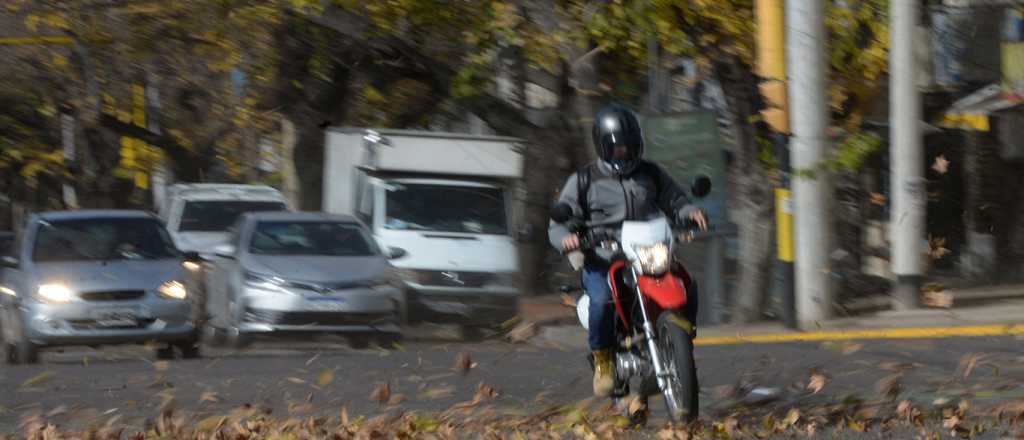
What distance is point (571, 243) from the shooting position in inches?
318

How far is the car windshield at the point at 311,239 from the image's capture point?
1731cm

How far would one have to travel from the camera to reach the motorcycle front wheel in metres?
7.54

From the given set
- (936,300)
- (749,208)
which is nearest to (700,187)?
(749,208)

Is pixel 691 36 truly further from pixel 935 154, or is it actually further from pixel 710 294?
pixel 935 154

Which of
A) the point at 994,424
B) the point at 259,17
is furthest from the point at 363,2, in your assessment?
the point at 994,424

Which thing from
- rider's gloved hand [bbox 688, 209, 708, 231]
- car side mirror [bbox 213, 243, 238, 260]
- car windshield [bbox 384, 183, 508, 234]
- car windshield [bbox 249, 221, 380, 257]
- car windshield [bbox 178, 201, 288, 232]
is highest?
car windshield [bbox 178, 201, 288, 232]

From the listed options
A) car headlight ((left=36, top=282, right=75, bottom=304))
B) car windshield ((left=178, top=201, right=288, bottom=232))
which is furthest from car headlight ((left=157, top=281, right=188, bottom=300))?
car windshield ((left=178, top=201, right=288, bottom=232))

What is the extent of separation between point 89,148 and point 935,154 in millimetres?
18656

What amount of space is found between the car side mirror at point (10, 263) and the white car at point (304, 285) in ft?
6.78

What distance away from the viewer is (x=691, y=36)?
16.6 metres

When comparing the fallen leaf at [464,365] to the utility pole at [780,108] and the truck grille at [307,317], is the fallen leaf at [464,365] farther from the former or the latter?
the utility pole at [780,108]

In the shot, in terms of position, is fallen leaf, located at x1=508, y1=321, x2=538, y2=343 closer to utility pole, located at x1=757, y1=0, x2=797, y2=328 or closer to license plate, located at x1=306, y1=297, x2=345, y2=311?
license plate, located at x1=306, y1=297, x2=345, y2=311

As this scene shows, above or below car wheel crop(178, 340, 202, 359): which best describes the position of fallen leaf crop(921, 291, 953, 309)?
above

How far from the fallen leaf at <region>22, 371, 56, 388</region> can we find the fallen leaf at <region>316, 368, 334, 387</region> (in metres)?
1.95
